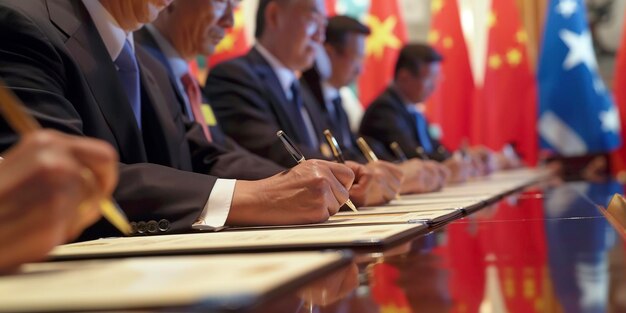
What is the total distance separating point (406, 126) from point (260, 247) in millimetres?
5555

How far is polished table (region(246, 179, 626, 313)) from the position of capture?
2.38ft

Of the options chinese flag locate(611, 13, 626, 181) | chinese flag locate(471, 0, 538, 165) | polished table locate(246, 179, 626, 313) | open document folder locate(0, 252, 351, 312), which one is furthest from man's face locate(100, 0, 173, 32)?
chinese flag locate(471, 0, 538, 165)

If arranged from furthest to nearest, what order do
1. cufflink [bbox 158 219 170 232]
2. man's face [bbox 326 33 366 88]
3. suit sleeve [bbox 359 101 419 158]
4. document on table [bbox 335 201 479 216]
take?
1. suit sleeve [bbox 359 101 419 158]
2. man's face [bbox 326 33 366 88]
3. document on table [bbox 335 201 479 216]
4. cufflink [bbox 158 219 170 232]

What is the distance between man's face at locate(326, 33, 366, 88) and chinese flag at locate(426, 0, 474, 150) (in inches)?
104

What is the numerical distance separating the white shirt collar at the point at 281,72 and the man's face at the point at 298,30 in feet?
0.34

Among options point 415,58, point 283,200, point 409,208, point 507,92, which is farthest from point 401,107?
point 283,200

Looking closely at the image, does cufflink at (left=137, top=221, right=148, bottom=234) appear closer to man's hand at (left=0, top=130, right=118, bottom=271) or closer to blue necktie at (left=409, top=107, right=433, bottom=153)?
man's hand at (left=0, top=130, right=118, bottom=271)

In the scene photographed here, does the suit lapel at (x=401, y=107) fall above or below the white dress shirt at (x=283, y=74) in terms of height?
below

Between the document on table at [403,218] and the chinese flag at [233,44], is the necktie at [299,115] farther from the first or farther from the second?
the chinese flag at [233,44]

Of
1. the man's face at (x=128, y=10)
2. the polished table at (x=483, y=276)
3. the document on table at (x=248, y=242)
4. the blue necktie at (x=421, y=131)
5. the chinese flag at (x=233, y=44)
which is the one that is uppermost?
the man's face at (x=128, y=10)

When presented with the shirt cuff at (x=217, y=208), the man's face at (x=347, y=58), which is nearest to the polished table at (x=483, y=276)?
the shirt cuff at (x=217, y=208)

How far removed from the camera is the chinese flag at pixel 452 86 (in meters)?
8.41

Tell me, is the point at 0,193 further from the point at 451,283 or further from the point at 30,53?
the point at 30,53

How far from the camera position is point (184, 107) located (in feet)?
9.12
